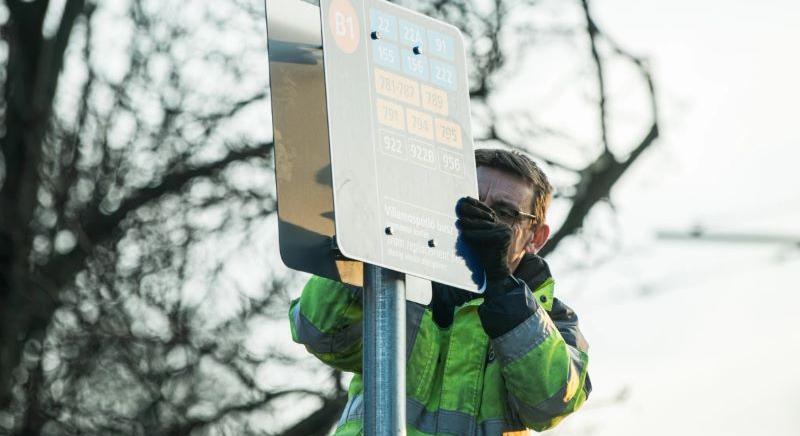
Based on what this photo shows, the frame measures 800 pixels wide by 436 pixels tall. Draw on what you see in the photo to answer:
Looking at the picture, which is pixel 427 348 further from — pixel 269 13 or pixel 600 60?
pixel 600 60

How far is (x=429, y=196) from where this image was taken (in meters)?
4.24

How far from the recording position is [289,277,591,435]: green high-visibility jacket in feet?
15.3

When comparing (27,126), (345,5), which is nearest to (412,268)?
(345,5)

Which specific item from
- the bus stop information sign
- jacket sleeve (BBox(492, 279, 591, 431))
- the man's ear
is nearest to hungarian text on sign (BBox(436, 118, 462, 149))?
the bus stop information sign

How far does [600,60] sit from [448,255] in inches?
236

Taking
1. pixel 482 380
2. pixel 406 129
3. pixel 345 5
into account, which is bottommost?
pixel 482 380

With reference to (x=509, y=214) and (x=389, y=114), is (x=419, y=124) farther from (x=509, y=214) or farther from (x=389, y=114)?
(x=509, y=214)

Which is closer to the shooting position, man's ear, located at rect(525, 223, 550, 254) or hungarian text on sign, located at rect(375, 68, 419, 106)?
hungarian text on sign, located at rect(375, 68, 419, 106)

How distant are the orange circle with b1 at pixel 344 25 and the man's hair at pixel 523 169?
35.4 inches

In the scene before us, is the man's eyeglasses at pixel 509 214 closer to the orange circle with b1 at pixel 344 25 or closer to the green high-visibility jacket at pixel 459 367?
the green high-visibility jacket at pixel 459 367

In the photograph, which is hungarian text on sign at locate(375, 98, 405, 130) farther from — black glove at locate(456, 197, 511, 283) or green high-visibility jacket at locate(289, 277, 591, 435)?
green high-visibility jacket at locate(289, 277, 591, 435)

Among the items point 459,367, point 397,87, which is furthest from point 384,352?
point 459,367

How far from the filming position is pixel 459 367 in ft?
15.8

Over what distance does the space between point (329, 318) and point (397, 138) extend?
26.5 inches
